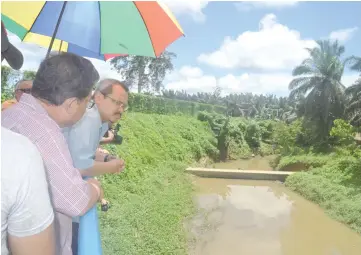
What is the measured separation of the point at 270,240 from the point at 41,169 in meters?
7.68

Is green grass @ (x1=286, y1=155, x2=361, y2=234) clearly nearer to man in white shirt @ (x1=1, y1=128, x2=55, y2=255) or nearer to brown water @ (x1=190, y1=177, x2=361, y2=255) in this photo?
brown water @ (x1=190, y1=177, x2=361, y2=255)

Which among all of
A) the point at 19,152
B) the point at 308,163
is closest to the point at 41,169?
the point at 19,152

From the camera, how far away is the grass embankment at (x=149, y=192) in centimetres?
550

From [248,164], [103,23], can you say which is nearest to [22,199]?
[103,23]

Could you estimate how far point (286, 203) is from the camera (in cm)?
1109

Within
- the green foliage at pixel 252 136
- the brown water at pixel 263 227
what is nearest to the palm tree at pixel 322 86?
the green foliage at pixel 252 136

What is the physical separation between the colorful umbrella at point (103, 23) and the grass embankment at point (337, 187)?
8116 millimetres

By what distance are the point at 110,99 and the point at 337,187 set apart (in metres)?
10.5

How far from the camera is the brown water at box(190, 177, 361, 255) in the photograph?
7324mm

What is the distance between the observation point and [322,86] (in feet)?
70.5

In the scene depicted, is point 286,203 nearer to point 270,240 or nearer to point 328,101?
point 270,240

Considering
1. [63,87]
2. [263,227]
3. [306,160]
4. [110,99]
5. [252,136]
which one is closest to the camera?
[63,87]

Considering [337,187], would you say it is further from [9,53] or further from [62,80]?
[9,53]

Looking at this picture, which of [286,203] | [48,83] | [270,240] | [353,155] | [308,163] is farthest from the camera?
[308,163]
